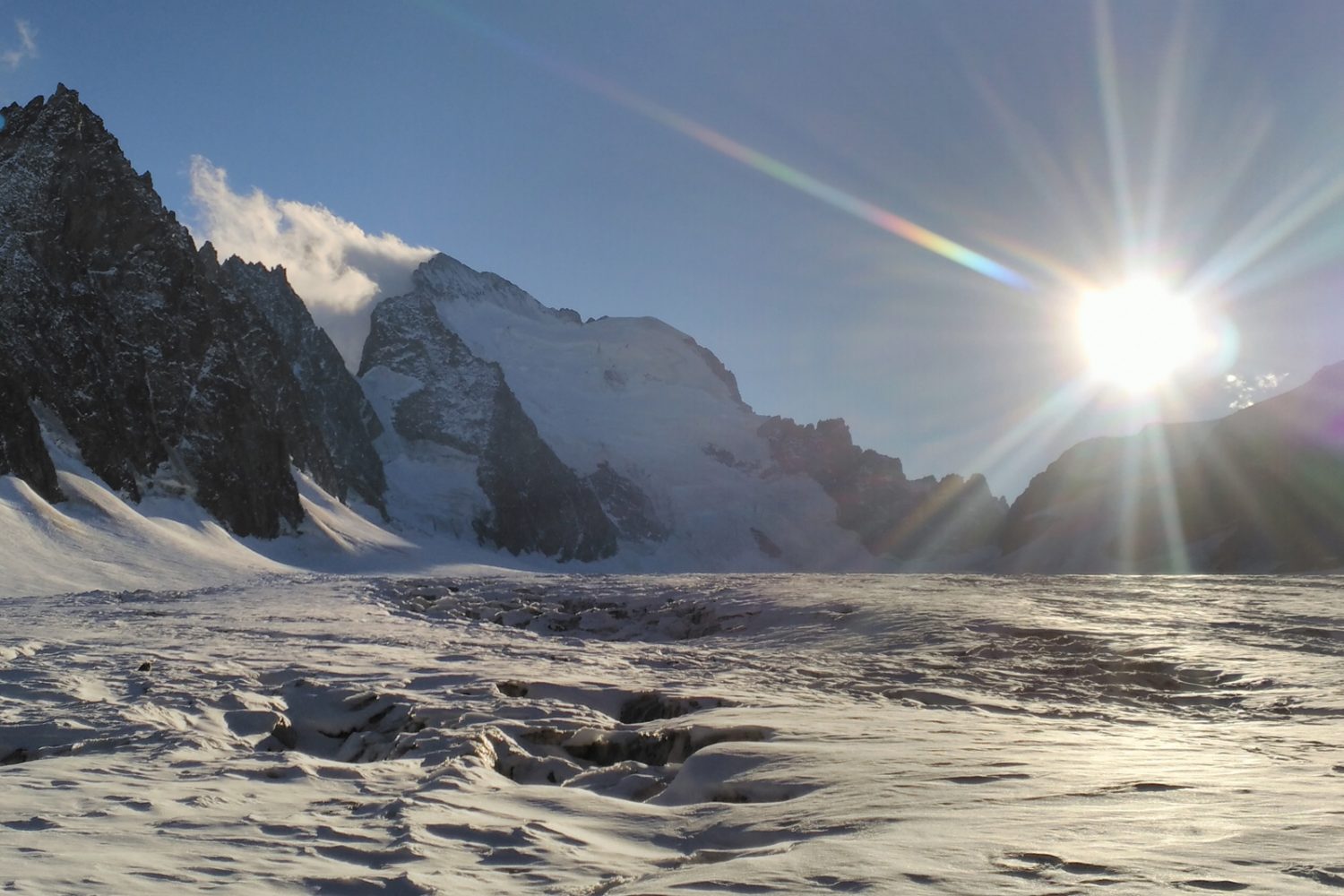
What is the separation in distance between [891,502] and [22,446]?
6286 inches

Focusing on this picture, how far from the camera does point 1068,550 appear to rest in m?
112

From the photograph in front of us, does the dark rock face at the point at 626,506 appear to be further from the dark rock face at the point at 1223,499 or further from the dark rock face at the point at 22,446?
the dark rock face at the point at 22,446

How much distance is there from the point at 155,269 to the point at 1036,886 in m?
83.2

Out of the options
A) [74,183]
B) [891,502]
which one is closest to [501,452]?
[74,183]

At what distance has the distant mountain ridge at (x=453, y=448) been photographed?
212ft

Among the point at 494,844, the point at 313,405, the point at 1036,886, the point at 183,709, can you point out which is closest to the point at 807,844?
the point at 1036,886

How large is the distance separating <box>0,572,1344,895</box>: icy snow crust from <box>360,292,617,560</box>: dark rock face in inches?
4479

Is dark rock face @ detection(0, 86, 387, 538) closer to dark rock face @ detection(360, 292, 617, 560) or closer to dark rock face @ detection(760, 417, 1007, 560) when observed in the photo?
dark rock face @ detection(360, 292, 617, 560)

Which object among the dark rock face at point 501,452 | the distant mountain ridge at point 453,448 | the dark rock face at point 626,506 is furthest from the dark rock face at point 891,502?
the dark rock face at point 501,452

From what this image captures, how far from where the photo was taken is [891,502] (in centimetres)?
18975

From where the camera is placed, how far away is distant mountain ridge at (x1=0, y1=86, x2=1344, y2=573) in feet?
212

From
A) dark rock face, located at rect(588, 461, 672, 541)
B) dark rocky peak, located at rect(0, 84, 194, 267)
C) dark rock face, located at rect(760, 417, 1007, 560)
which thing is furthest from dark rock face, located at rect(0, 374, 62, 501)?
dark rock face, located at rect(760, 417, 1007, 560)

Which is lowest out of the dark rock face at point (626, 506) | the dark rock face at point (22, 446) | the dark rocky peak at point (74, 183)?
the dark rock face at point (22, 446)

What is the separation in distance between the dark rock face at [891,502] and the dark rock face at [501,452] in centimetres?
5699
